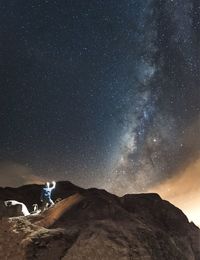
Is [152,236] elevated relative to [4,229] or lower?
lower

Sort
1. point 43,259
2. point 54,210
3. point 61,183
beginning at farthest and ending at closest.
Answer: point 61,183 → point 54,210 → point 43,259

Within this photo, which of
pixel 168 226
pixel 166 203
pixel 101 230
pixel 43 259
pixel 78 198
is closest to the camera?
pixel 43 259

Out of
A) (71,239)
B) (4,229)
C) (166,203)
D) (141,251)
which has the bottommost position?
(141,251)

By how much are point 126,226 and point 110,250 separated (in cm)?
250

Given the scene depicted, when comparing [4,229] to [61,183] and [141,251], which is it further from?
[61,183]

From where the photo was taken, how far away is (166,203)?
3475 cm

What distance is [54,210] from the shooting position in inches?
873

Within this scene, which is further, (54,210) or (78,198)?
(78,198)

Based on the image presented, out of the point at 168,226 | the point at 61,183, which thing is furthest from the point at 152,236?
the point at 61,183

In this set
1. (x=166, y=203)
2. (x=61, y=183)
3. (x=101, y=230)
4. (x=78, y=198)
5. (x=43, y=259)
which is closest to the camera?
(x=43, y=259)

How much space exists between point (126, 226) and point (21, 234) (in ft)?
19.5

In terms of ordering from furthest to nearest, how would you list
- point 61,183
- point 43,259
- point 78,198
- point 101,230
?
point 61,183, point 78,198, point 101,230, point 43,259

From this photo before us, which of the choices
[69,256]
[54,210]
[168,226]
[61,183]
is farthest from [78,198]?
[61,183]

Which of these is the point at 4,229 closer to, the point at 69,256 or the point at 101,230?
the point at 69,256
